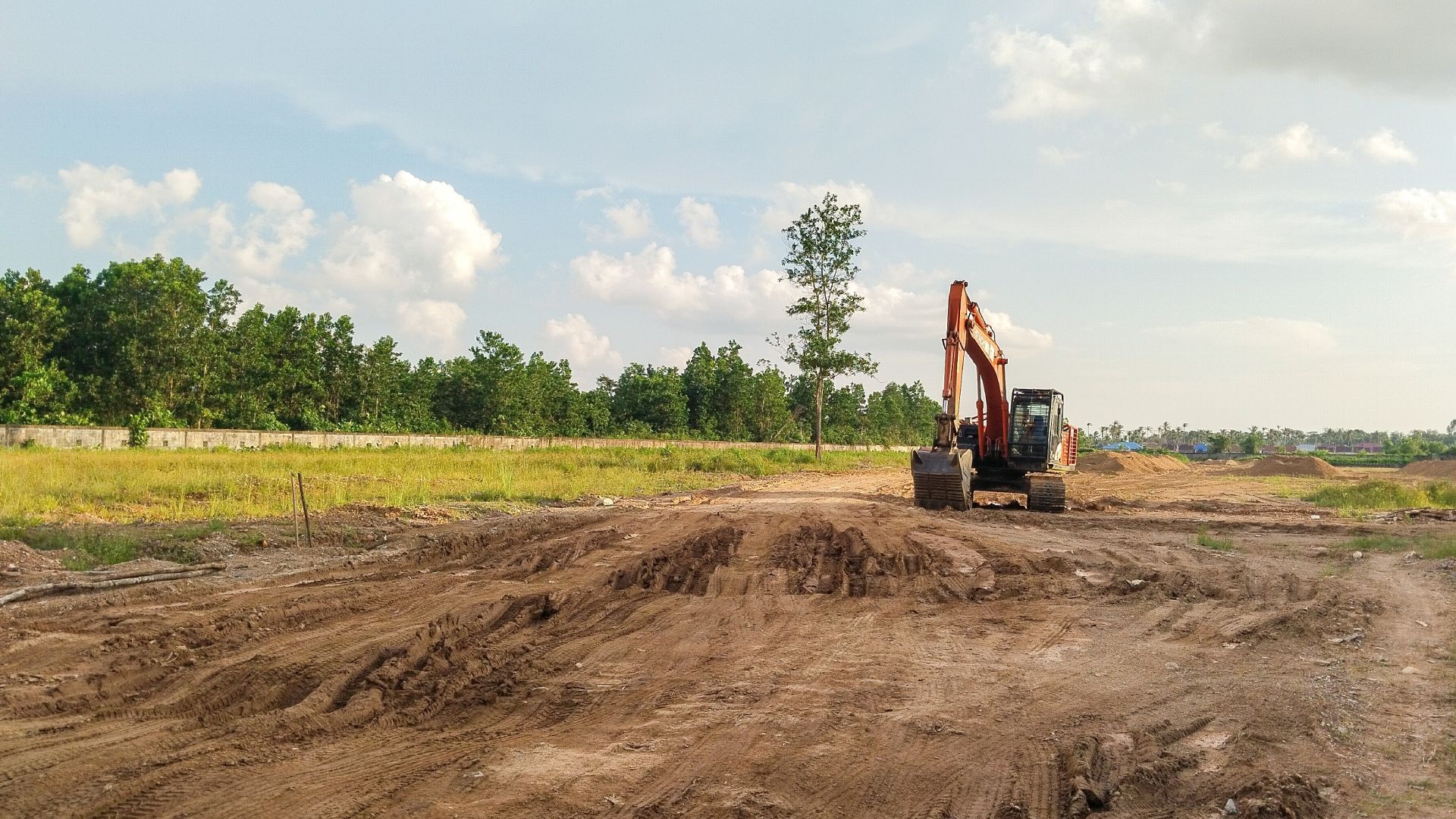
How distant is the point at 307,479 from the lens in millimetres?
26750

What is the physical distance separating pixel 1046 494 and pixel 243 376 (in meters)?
52.4

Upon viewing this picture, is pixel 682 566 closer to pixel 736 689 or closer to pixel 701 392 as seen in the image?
pixel 736 689

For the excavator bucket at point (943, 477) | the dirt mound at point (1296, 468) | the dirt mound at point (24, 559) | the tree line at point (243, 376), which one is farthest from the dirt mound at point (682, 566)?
the dirt mound at point (1296, 468)

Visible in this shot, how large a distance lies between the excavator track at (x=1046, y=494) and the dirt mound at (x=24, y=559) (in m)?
19.0

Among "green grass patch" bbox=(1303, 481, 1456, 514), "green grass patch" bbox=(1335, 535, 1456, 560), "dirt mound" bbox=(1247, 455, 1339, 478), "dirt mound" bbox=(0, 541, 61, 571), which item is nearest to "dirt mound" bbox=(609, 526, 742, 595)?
"dirt mound" bbox=(0, 541, 61, 571)

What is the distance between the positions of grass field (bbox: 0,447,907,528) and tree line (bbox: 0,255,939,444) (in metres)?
11.8

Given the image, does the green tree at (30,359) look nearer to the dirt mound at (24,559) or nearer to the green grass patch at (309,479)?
the green grass patch at (309,479)

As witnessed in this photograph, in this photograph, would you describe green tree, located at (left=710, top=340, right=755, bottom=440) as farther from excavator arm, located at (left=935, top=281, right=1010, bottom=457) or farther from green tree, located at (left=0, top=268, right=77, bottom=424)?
excavator arm, located at (left=935, top=281, right=1010, bottom=457)

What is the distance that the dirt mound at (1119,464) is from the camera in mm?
57562

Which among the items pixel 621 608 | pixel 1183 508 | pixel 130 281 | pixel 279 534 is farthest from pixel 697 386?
pixel 621 608

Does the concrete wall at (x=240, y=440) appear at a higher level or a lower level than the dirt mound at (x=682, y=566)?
higher

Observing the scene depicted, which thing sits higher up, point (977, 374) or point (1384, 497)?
point (977, 374)

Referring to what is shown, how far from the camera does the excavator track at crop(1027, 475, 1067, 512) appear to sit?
22.1m

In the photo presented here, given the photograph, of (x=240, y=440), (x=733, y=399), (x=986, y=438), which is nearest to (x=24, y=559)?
(x=986, y=438)
